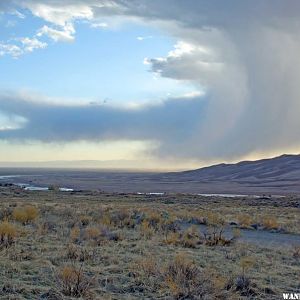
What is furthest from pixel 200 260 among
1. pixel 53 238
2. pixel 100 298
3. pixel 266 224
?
pixel 266 224

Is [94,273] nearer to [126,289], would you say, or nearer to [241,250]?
[126,289]

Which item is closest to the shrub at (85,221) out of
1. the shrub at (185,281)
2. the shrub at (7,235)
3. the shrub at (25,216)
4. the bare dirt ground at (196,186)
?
the shrub at (25,216)

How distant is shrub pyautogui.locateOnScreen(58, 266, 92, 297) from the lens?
9.20 meters

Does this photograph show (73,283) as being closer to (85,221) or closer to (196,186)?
(85,221)

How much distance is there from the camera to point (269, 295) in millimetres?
9938

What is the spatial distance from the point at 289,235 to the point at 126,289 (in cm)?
1385

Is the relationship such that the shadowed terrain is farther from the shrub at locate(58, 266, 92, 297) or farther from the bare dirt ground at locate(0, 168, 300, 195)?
the shrub at locate(58, 266, 92, 297)

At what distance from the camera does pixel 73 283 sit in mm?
9523

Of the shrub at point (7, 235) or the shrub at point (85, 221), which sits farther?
the shrub at point (85, 221)

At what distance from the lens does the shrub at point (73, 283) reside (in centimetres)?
920

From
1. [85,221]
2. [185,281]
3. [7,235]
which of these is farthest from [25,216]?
[185,281]

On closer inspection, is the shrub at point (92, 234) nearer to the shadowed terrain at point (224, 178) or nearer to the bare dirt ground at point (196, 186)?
the bare dirt ground at point (196, 186)

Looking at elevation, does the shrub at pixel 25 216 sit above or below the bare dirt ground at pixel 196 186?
above

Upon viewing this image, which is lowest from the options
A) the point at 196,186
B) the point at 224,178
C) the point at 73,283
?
the point at 196,186
